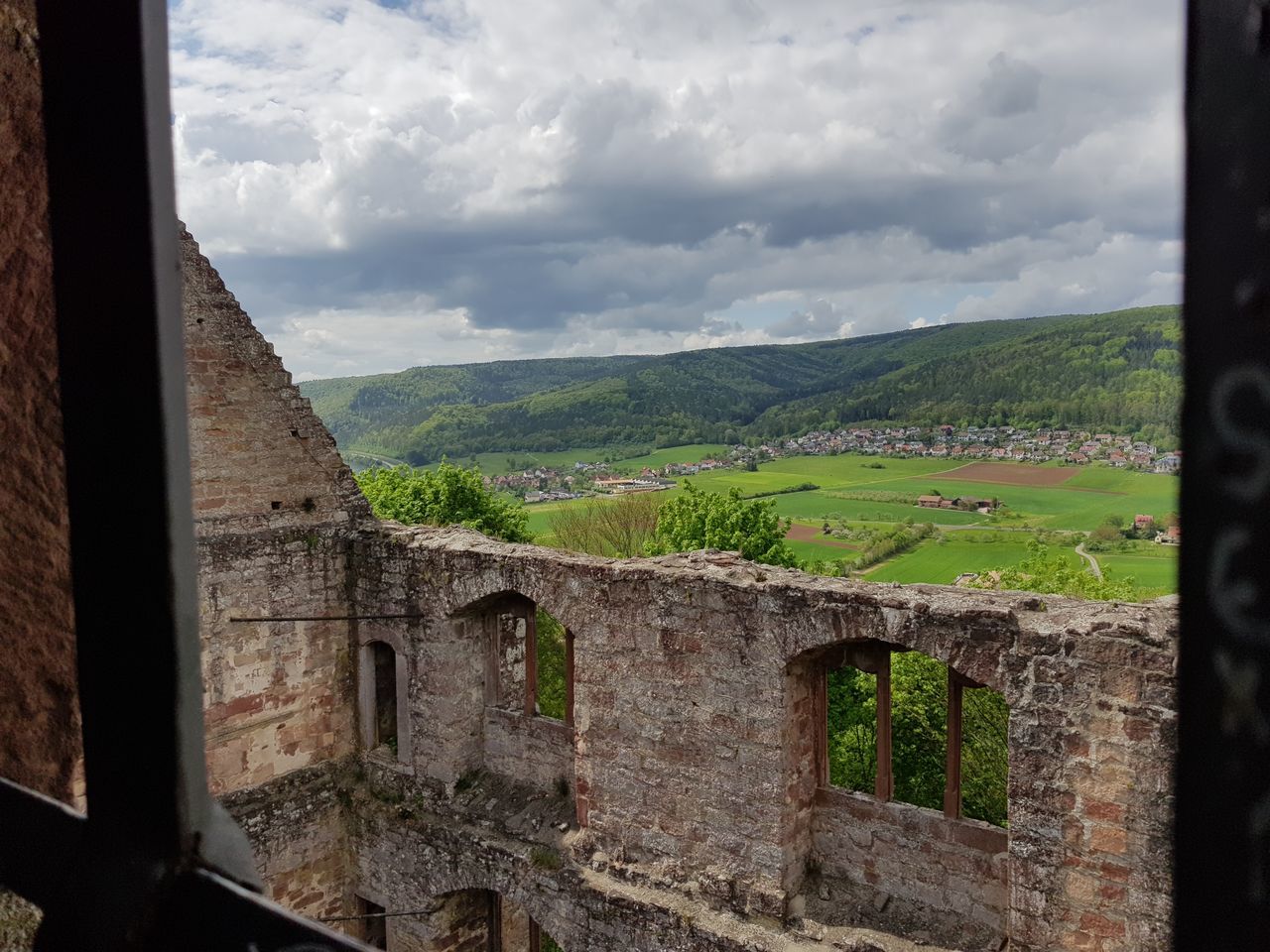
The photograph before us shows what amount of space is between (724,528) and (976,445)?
41.2 metres

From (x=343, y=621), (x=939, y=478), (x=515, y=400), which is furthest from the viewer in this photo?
(x=515, y=400)

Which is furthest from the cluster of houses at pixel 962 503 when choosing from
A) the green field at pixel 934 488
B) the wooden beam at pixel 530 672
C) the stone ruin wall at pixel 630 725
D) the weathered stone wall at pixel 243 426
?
the weathered stone wall at pixel 243 426

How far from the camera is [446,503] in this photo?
91.4 ft

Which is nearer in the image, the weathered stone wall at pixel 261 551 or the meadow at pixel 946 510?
the weathered stone wall at pixel 261 551

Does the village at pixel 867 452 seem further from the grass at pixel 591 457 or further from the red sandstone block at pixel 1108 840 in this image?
the red sandstone block at pixel 1108 840

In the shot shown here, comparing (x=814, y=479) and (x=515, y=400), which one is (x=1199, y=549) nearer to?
(x=814, y=479)

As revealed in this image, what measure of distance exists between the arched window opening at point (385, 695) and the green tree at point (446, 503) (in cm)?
1300

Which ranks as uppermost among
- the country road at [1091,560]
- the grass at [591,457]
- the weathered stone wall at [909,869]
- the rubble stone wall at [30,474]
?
the rubble stone wall at [30,474]

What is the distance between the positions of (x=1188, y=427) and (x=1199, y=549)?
10 centimetres

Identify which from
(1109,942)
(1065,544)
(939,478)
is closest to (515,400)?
(939,478)

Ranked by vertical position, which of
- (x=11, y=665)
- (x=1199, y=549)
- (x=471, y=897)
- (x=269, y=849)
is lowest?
(x=471, y=897)

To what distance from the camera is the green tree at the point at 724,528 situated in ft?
→ 85.9

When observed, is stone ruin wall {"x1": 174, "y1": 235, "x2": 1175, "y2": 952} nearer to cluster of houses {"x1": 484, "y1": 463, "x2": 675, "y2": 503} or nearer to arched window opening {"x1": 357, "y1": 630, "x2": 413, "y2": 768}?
arched window opening {"x1": 357, "y1": 630, "x2": 413, "y2": 768}

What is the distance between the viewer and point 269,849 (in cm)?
1219
